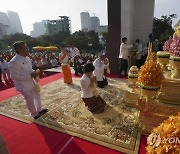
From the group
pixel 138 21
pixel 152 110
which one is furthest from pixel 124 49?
pixel 152 110

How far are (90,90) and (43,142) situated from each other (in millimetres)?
1402

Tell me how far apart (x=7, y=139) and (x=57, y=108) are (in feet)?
4.14

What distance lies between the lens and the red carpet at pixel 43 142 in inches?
99.8

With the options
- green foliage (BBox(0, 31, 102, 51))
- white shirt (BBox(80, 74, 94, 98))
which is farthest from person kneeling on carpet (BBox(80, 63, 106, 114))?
green foliage (BBox(0, 31, 102, 51))

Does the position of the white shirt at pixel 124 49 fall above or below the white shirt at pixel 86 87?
above

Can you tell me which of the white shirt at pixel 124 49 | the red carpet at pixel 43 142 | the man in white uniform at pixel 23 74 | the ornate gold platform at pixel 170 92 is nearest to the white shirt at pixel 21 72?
the man in white uniform at pixel 23 74

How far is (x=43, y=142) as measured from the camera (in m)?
2.77

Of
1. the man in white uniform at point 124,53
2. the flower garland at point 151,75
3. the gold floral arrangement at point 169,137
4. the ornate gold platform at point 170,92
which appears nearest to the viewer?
the gold floral arrangement at point 169,137

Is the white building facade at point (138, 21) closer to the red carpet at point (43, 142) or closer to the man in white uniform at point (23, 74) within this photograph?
the man in white uniform at point (23, 74)

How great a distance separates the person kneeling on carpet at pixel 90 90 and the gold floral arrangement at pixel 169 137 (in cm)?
233

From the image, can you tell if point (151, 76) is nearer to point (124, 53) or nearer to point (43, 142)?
point (43, 142)

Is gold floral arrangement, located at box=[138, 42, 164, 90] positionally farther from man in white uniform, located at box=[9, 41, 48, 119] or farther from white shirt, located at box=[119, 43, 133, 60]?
white shirt, located at box=[119, 43, 133, 60]

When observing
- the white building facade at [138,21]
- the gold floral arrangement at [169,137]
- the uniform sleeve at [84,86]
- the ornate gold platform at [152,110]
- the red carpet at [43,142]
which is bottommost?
the red carpet at [43,142]

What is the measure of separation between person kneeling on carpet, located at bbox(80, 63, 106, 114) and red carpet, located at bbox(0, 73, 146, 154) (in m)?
0.93
